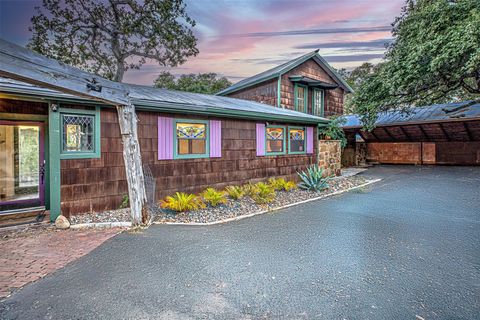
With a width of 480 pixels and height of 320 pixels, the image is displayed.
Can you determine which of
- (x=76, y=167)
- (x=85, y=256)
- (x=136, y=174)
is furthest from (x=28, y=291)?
(x=76, y=167)

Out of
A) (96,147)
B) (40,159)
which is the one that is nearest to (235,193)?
(96,147)

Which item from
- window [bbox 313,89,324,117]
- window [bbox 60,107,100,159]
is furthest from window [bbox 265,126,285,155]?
window [bbox 313,89,324,117]

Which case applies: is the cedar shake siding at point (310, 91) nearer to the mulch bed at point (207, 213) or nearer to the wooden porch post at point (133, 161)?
the mulch bed at point (207, 213)

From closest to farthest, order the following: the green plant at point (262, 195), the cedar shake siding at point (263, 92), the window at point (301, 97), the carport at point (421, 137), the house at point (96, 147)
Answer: the house at point (96, 147), the green plant at point (262, 195), the carport at point (421, 137), the cedar shake siding at point (263, 92), the window at point (301, 97)

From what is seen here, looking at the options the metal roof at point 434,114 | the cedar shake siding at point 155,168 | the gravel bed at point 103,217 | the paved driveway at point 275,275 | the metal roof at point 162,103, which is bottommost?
the paved driveway at point 275,275

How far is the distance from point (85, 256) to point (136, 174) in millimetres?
1578

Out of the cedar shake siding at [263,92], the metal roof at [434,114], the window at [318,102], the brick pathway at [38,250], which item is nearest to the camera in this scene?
the brick pathway at [38,250]

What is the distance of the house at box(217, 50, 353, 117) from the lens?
1387 cm

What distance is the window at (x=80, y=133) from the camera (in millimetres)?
5020

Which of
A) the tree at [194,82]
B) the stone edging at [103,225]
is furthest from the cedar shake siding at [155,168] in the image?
the tree at [194,82]

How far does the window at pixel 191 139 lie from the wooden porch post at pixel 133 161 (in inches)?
78.9

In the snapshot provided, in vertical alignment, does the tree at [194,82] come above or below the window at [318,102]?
above

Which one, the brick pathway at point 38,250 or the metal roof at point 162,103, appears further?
the metal roof at point 162,103

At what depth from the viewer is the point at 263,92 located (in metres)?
14.8
